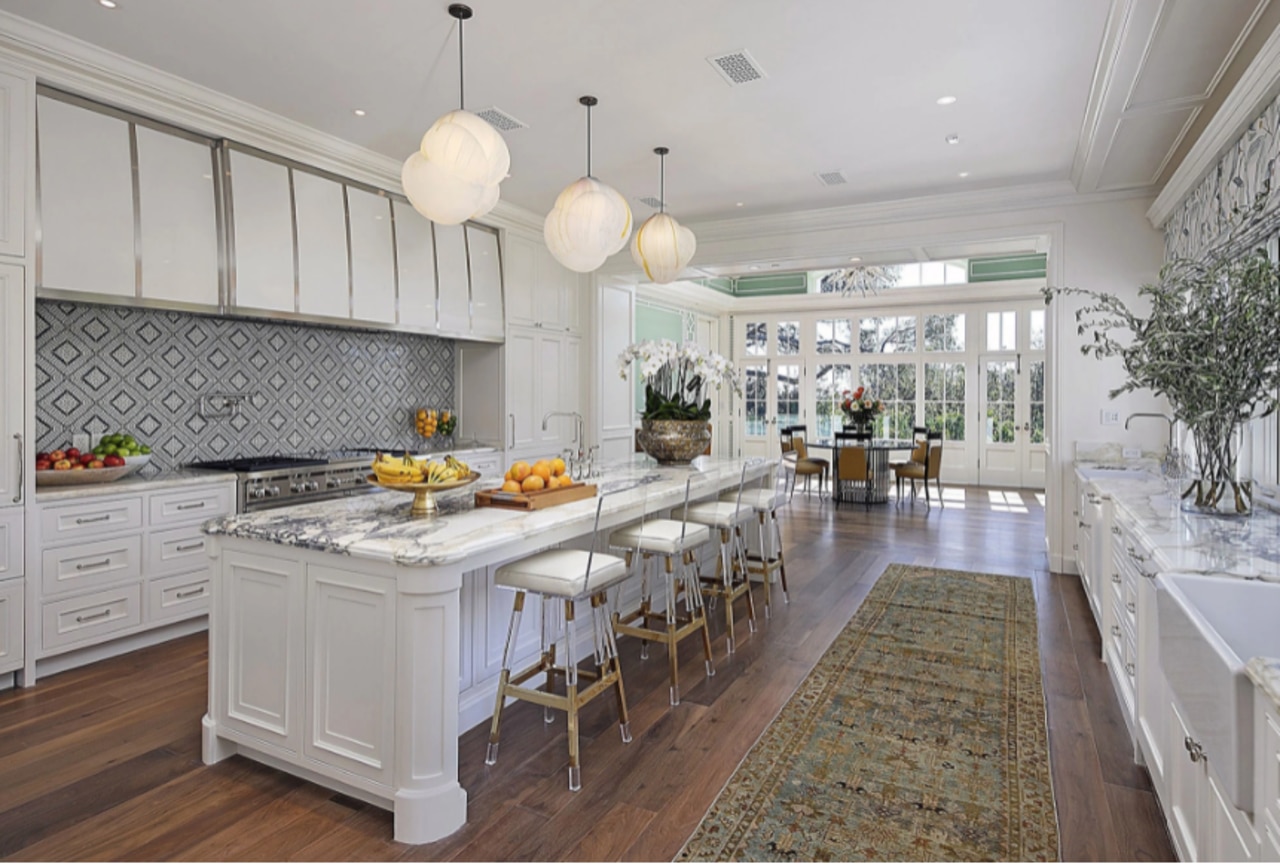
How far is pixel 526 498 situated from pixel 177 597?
2.44 meters

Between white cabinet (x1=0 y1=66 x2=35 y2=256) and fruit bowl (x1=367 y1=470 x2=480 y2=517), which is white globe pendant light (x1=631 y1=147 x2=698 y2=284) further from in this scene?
white cabinet (x1=0 y1=66 x2=35 y2=256)

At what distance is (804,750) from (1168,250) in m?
4.51

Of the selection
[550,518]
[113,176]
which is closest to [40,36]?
[113,176]

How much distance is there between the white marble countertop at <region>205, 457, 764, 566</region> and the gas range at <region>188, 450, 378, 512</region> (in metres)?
1.47

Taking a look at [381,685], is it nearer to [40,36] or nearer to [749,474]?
[749,474]

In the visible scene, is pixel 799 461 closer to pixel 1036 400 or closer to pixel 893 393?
pixel 893 393

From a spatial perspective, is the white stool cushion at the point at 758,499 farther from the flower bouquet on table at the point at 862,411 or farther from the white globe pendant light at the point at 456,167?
the flower bouquet on table at the point at 862,411

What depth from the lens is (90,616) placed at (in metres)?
3.56

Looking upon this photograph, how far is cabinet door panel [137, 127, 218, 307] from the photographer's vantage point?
12.5ft

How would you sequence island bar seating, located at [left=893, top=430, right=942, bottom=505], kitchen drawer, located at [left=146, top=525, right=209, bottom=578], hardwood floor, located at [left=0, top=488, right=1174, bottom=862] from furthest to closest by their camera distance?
1. island bar seating, located at [left=893, top=430, right=942, bottom=505]
2. kitchen drawer, located at [left=146, top=525, right=209, bottom=578]
3. hardwood floor, located at [left=0, top=488, right=1174, bottom=862]

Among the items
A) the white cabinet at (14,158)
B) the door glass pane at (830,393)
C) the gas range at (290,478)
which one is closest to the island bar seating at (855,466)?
the door glass pane at (830,393)

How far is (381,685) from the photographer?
2188 mm

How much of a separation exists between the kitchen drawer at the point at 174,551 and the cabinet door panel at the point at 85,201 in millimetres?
1279

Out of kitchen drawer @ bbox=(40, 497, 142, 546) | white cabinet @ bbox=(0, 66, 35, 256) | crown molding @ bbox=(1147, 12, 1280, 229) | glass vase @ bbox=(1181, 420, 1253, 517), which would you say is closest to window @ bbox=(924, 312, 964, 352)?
crown molding @ bbox=(1147, 12, 1280, 229)
